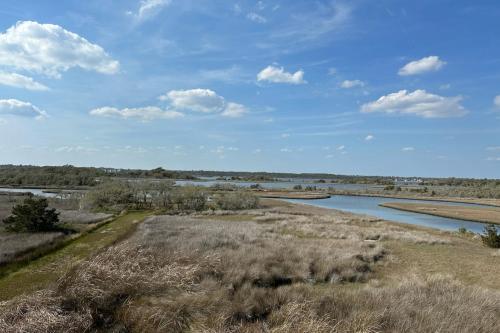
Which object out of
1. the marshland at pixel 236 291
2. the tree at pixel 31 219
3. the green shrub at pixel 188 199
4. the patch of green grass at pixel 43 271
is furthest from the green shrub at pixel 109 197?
the marshland at pixel 236 291

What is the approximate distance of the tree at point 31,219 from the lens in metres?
24.6

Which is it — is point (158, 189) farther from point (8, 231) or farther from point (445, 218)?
point (445, 218)

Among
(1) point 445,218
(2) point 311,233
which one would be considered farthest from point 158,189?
(1) point 445,218

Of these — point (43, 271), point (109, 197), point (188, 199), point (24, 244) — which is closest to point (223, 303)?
point (43, 271)

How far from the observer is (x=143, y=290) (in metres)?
8.25

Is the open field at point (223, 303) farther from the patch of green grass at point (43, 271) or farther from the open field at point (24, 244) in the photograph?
the open field at point (24, 244)

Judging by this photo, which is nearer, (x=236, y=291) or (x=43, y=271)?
(x=236, y=291)

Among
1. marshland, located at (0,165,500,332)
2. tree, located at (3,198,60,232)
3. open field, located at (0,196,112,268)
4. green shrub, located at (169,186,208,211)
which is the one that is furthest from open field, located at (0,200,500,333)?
green shrub, located at (169,186,208,211)

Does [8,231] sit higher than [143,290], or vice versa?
[143,290]

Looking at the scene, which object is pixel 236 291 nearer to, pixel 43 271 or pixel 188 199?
pixel 43 271

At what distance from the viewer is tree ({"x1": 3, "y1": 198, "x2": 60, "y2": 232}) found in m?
24.6

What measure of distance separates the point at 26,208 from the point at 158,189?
1317 inches

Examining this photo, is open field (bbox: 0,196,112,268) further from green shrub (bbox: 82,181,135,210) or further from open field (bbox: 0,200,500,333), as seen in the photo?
green shrub (bbox: 82,181,135,210)

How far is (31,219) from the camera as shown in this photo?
2486 centimetres
